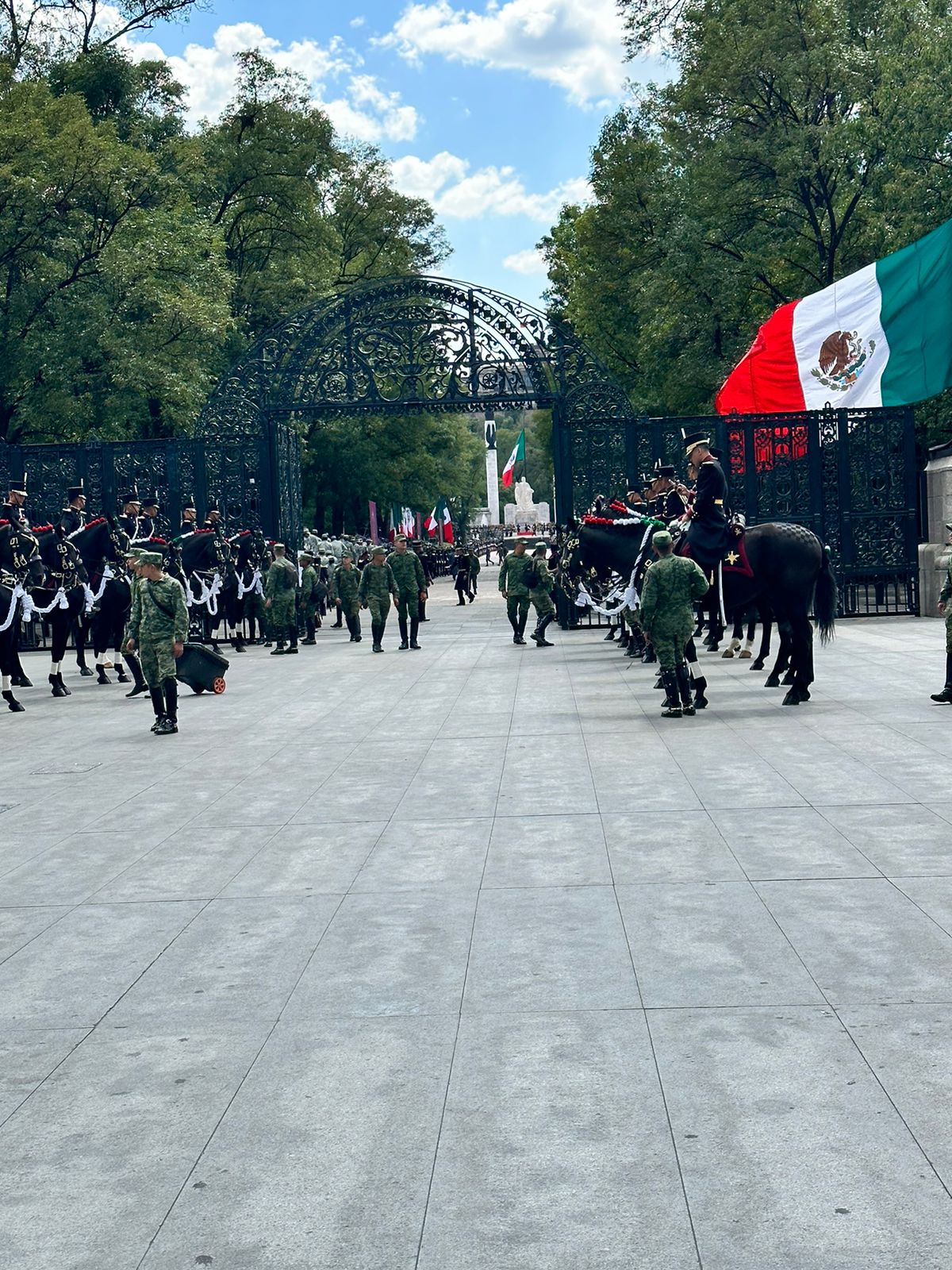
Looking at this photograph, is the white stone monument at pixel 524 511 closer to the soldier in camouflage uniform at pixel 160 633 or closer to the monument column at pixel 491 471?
the monument column at pixel 491 471

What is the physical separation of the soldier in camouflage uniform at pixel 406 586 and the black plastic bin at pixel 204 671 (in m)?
6.83

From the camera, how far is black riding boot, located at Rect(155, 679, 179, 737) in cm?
1456

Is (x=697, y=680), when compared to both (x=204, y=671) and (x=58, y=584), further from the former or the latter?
(x=58, y=584)

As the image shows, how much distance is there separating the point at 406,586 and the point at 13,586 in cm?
920

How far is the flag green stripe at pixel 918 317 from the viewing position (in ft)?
78.0

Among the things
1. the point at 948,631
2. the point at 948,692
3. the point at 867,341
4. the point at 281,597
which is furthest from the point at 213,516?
the point at 948,631

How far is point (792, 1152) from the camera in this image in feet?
14.0

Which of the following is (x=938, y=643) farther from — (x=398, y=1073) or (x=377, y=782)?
(x=398, y=1073)

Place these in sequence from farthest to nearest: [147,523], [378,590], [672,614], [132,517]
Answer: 1. [378,590]
2. [147,523]
3. [132,517]
4. [672,614]

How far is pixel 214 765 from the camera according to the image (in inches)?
485

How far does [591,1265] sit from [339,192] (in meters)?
54.0

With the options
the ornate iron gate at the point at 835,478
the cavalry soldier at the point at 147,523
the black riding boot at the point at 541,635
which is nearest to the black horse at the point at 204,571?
the cavalry soldier at the point at 147,523

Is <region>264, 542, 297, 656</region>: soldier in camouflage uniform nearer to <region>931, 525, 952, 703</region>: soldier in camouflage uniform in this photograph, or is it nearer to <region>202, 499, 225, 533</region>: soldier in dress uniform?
<region>202, 499, 225, 533</region>: soldier in dress uniform

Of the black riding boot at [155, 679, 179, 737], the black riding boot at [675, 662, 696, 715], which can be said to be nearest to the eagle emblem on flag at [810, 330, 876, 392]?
the black riding boot at [675, 662, 696, 715]
